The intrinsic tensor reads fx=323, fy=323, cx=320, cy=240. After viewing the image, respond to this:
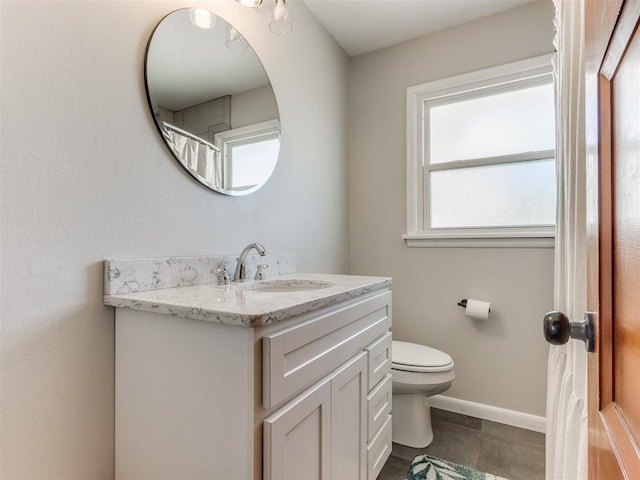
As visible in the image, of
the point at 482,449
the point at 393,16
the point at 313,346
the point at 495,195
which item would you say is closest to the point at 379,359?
the point at 313,346

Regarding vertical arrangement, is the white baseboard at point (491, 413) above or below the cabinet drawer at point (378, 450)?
below

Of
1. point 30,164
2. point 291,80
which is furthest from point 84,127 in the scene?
point 291,80

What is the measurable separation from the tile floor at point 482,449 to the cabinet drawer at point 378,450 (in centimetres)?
13

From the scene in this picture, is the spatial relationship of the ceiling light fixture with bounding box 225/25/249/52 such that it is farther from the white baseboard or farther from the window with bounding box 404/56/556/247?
the white baseboard

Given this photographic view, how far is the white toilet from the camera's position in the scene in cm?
160

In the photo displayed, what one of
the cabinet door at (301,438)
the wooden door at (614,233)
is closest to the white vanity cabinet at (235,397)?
the cabinet door at (301,438)

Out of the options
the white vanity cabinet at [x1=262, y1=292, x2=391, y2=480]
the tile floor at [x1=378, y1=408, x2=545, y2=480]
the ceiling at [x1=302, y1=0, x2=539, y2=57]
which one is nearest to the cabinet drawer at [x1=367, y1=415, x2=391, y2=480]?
the white vanity cabinet at [x1=262, y1=292, x2=391, y2=480]

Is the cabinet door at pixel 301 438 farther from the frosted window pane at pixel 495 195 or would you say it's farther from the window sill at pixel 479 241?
the frosted window pane at pixel 495 195

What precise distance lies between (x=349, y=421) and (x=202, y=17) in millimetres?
1598

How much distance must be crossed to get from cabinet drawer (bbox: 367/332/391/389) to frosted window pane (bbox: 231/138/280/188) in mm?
886

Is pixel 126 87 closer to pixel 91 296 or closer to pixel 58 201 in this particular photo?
pixel 58 201

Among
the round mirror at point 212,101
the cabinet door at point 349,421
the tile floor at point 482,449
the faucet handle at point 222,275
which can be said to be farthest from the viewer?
the tile floor at point 482,449

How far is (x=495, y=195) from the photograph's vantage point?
1992 mm

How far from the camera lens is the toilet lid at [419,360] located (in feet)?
5.26
